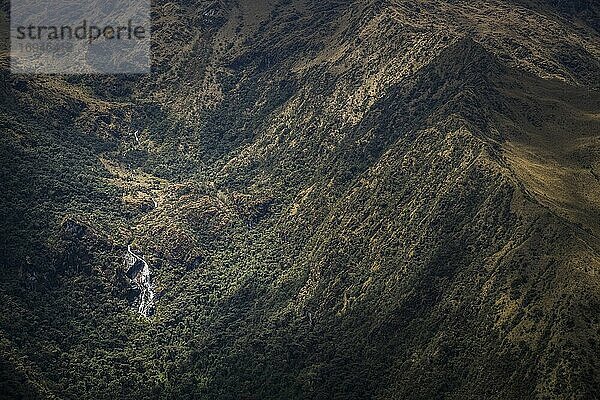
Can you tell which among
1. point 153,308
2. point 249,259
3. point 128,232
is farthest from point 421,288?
point 128,232

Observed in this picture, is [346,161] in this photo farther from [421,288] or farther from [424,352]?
[424,352]

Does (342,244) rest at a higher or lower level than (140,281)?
higher

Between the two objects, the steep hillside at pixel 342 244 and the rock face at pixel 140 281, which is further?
the rock face at pixel 140 281

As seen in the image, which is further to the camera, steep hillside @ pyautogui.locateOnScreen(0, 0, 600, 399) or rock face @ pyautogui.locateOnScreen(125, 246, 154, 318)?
rock face @ pyautogui.locateOnScreen(125, 246, 154, 318)

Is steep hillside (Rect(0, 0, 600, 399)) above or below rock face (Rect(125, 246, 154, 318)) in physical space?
above
